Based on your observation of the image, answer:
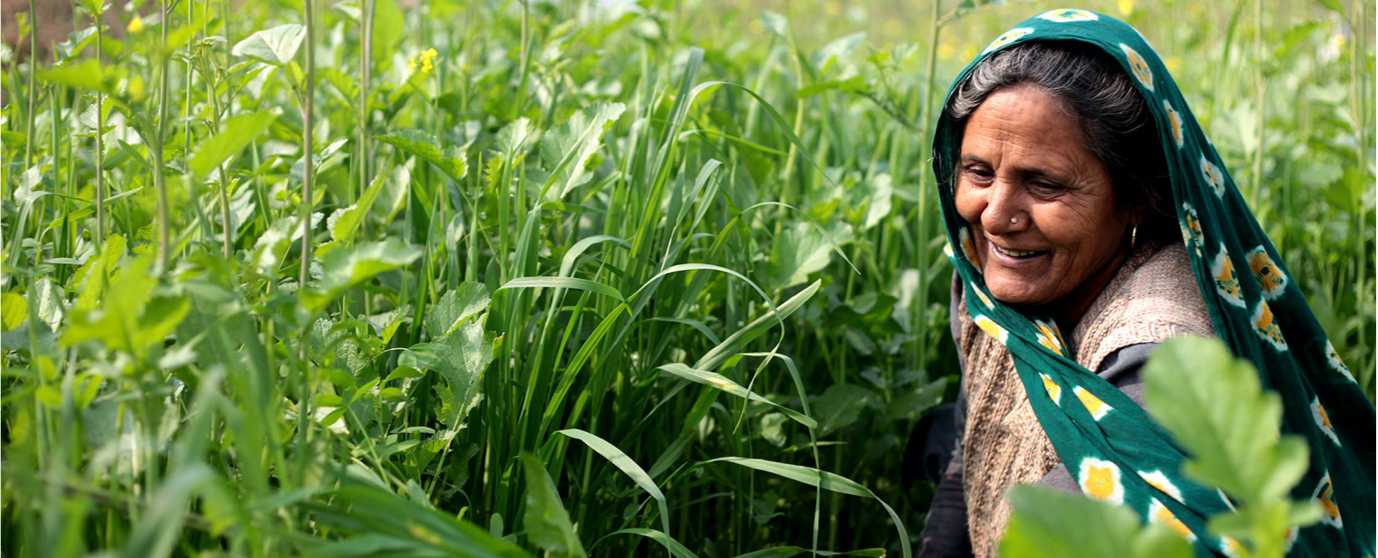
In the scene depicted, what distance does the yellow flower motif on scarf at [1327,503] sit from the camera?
1531 mm

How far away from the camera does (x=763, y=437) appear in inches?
70.9

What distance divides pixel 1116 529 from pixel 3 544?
34.5 inches

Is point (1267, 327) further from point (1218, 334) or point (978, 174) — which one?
point (978, 174)

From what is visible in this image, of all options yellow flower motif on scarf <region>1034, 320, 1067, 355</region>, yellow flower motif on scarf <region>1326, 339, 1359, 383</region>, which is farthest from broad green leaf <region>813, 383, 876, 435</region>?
yellow flower motif on scarf <region>1326, 339, 1359, 383</region>

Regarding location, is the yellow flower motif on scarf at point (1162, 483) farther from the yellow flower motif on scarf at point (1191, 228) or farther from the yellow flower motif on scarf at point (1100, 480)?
the yellow flower motif on scarf at point (1191, 228)

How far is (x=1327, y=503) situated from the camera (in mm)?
1552

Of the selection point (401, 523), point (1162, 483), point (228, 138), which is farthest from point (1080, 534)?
point (1162, 483)

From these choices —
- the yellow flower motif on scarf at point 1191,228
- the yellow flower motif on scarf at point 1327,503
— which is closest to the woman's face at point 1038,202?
the yellow flower motif on scarf at point 1191,228

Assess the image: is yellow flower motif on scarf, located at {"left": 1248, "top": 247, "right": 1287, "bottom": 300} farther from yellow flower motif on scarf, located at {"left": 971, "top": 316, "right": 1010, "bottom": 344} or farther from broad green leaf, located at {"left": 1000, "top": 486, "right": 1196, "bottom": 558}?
broad green leaf, located at {"left": 1000, "top": 486, "right": 1196, "bottom": 558}

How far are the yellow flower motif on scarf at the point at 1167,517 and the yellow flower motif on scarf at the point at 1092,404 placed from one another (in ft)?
0.36

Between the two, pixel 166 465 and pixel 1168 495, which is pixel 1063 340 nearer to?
pixel 1168 495

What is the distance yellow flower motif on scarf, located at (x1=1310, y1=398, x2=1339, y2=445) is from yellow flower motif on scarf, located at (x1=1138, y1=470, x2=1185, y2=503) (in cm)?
41

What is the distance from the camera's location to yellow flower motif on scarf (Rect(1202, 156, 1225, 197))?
60.8 inches

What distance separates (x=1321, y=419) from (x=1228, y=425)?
1.14 metres
